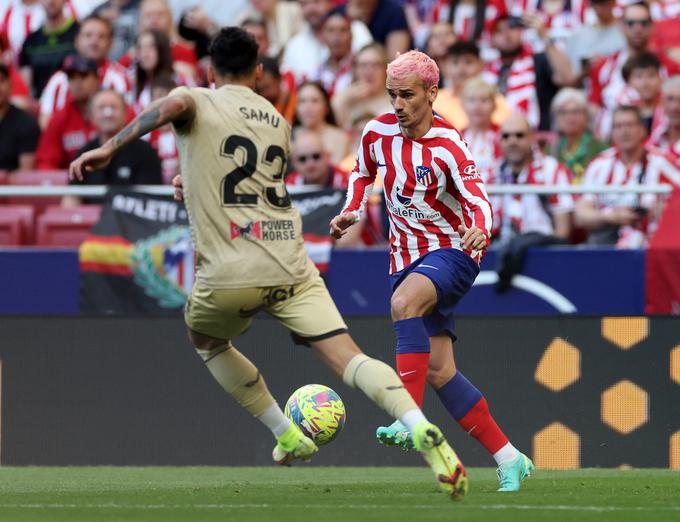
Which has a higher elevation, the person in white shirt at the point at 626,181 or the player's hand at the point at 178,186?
the player's hand at the point at 178,186

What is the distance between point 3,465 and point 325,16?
6.13m

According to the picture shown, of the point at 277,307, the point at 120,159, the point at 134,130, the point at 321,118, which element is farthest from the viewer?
the point at 321,118

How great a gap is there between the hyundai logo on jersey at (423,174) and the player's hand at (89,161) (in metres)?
1.84

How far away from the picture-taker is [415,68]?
7.94 m

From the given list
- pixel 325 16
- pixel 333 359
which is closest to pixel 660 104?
pixel 325 16

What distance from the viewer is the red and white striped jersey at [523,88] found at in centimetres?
1402

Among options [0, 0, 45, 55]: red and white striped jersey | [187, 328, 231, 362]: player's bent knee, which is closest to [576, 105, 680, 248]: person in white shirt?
[187, 328, 231, 362]: player's bent knee

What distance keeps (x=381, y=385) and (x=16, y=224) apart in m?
6.03

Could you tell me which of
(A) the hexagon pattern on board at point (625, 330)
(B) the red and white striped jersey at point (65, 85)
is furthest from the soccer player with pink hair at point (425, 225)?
(B) the red and white striped jersey at point (65, 85)

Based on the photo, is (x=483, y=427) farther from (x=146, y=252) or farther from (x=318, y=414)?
(x=146, y=252)

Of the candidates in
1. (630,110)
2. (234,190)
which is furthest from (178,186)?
(630,110)

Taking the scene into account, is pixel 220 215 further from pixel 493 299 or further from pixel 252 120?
pixel 493 299

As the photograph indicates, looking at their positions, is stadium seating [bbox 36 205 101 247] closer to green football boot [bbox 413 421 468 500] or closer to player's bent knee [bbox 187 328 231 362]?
player's bent knee [bbox 187 328 231 362]

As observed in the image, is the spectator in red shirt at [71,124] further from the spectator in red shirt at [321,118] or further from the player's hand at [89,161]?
the player's hand at [89,161]
